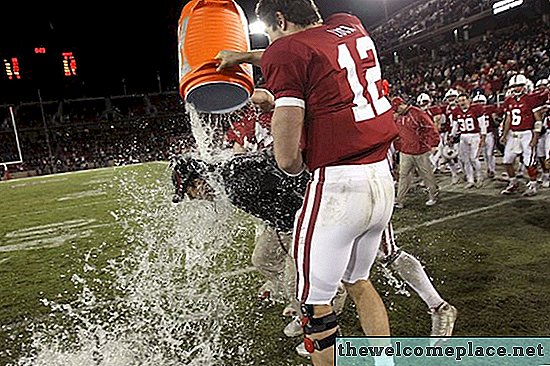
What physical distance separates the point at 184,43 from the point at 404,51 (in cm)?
2882

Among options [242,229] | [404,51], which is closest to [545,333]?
[242,229]

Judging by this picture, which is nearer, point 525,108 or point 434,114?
point 525,108

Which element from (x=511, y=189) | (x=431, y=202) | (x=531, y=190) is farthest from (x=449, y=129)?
(x=431, y=202)

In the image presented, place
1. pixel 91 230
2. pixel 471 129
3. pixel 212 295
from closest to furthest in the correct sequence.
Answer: pixel 212 295 → pixel 91 230 → pixel 471 129

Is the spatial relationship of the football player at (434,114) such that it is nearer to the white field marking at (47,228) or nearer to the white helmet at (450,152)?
the white helmet at (450,152)

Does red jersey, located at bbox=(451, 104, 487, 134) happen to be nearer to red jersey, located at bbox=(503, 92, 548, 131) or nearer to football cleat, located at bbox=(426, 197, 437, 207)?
red jersey, located at bbox=(503, 92, 548, 131)

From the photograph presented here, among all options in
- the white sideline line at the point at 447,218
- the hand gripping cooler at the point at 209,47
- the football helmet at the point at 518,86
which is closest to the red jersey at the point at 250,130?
the white sideline line at the point at 447,218

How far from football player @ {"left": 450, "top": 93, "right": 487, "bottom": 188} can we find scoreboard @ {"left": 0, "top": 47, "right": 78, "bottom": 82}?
28908mm

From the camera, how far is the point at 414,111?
24.8 feet

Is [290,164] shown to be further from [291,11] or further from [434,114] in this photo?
[434,114]

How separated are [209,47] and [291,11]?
489 millimetres

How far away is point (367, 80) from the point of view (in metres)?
2.11

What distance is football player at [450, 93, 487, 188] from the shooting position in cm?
895

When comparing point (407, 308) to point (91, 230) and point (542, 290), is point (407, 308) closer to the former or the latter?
point (542, 290)
